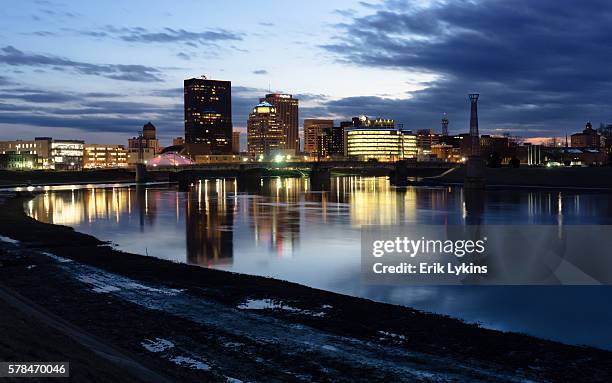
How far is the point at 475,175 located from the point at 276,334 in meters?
102

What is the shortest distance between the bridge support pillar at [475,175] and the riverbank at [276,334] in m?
93.3

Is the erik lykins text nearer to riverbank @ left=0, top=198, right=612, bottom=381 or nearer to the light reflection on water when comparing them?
the light reflection on water

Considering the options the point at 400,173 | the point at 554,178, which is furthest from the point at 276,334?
the point at 400,173

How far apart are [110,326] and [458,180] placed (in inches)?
5206

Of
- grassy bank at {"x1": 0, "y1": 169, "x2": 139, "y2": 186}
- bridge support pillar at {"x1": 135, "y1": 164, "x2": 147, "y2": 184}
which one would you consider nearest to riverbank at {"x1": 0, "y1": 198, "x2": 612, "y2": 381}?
bridge support pillar at {"x1": 135, "y1": 164, "x2": 147, "y2": 184}

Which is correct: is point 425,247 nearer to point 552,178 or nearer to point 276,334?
point 276,334

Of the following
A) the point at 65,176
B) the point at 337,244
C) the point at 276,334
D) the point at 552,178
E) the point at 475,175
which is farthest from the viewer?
the point at 65,176

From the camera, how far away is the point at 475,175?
110 meters

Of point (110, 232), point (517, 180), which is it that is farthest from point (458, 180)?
point (110, 232)

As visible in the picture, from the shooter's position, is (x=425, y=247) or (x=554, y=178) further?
(x=554, y=178)

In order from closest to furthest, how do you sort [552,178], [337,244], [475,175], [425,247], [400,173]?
[425,247], [337,244], [475,175], [552,178], [400,173]

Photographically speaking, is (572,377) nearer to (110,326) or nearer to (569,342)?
(569,342)

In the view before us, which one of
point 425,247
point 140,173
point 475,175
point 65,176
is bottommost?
point 425,247

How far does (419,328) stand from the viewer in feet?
47.9
